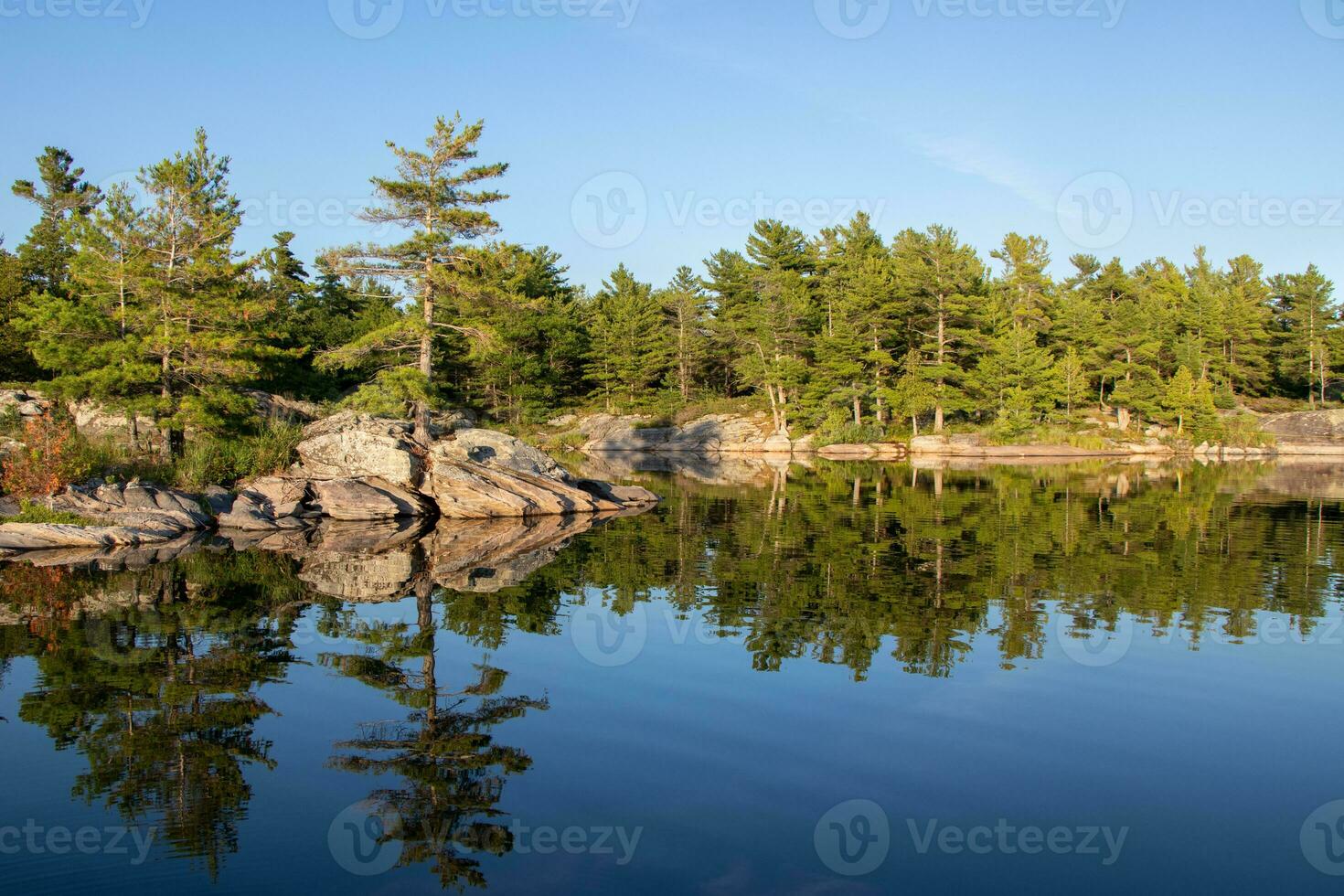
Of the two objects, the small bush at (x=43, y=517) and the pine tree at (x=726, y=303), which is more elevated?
the pine tree at (x=726, y=303)

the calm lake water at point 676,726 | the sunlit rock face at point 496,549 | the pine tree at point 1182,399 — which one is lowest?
the calm lake water at point 676,726

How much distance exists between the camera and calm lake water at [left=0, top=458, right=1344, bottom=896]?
5.79m

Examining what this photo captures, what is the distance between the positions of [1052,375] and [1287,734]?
181ft

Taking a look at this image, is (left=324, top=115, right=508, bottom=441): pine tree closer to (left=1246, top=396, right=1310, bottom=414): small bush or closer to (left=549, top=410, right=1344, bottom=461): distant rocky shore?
(left=549, top=410, right=1344, bottom=461): distant rocky shore

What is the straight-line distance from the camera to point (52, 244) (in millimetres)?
45438

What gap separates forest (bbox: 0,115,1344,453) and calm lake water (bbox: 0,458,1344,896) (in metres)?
11.2

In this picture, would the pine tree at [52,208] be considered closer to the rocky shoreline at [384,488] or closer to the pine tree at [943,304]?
the rocky shoreline at [384,488]

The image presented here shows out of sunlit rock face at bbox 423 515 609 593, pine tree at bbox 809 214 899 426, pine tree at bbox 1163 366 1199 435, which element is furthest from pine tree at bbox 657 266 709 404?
sunlit rock face at bbox 423 515 609 593

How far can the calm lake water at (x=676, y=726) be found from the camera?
579 cm

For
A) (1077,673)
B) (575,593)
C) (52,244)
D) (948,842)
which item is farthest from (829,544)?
(52,244)

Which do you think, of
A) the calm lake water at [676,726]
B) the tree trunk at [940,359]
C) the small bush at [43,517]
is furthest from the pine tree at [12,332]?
the tree trunk at [940,359]

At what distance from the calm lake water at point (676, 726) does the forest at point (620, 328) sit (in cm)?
1122

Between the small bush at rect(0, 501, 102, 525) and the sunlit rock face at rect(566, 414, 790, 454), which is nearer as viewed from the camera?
the small bush at rect(0, 501, 102, 525)

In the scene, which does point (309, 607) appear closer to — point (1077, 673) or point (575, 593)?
point (575, 593)
